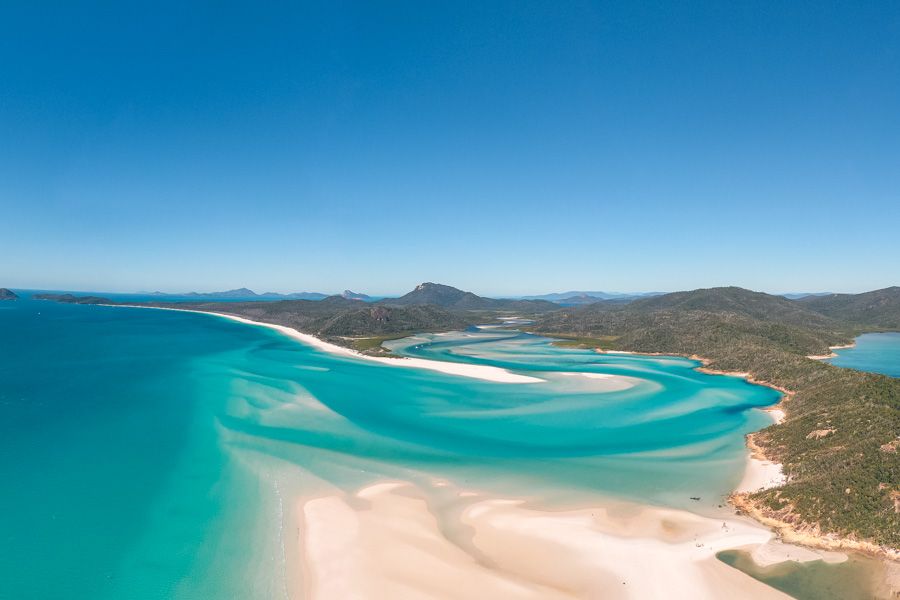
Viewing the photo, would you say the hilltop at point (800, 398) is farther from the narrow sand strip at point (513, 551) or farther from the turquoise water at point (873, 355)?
the turquoise water at point (873, 355)

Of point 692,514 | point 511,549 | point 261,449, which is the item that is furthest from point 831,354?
point 261,449

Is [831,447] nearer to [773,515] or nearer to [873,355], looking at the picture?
[773,515]

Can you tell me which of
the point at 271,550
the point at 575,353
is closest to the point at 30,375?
the point at 271,550

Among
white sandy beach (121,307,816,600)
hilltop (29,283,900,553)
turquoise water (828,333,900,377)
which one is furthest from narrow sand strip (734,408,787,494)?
turquoise water (828,333,900,377)

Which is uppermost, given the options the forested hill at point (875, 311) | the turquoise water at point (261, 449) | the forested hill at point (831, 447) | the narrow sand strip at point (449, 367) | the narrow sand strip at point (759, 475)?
the forested hill at point (875, 311)

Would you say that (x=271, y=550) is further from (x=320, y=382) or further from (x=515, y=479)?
(x=320, y=382)

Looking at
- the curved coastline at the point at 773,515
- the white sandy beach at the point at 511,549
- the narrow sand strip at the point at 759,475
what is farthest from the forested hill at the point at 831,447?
the white sandy beach at the point at 511,549
